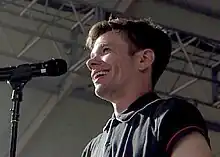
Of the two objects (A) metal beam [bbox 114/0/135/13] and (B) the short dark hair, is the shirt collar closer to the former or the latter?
(B) the short dark hair

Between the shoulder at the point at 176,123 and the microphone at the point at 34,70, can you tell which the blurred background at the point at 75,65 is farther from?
the shoulder at the point at 176,123

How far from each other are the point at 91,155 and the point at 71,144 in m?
3.99

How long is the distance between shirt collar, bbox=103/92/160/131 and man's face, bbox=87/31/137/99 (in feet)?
0.18

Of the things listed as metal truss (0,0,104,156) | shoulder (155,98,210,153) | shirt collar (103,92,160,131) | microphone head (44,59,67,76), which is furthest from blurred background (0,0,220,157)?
shoulder (155,98,210,153)

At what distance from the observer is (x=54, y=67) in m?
1.69

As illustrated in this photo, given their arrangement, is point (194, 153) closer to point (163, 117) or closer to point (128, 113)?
point (163, 117)

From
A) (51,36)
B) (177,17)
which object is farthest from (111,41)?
(177,17)

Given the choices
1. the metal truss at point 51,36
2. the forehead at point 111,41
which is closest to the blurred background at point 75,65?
the metal truss at point 51,36

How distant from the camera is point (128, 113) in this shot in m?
1.27

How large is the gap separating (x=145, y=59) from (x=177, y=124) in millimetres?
250

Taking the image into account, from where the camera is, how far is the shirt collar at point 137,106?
49.3 inches

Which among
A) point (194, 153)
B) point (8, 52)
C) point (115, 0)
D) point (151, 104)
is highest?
point (115, 0)

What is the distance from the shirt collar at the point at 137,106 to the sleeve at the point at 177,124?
102mm

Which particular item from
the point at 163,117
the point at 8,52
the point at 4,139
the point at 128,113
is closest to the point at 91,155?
the point at 128,113
